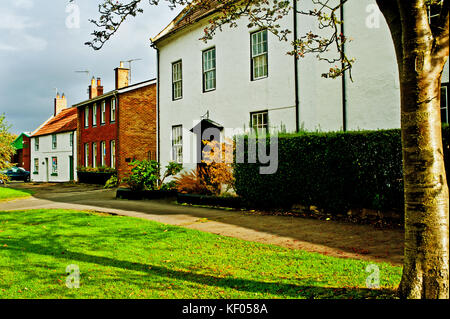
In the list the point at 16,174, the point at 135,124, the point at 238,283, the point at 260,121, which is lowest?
the point at 238,283

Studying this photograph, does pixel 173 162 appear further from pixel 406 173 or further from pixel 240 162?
pixel 406 173

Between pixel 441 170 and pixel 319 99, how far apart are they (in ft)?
34.5

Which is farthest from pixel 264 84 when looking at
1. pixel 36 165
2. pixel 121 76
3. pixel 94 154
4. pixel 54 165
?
pixel 36 165

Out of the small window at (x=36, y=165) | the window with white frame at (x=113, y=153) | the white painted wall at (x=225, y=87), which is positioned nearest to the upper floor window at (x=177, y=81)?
the white painted wall at (x=225, y=87)

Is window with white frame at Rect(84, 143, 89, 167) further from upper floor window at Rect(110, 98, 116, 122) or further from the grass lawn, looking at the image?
the grass lawn

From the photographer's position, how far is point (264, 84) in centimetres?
1616

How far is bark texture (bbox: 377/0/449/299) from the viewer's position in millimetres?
3861

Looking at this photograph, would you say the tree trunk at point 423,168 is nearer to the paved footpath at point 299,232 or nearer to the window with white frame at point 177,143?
the paved footpath at point 299,232

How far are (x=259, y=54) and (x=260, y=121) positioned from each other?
9.39 feet

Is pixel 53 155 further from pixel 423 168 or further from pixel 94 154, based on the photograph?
pixel 423 168

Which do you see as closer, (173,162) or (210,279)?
(210,279)

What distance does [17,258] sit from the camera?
6.66 metres

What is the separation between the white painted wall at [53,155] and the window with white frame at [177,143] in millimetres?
19701
